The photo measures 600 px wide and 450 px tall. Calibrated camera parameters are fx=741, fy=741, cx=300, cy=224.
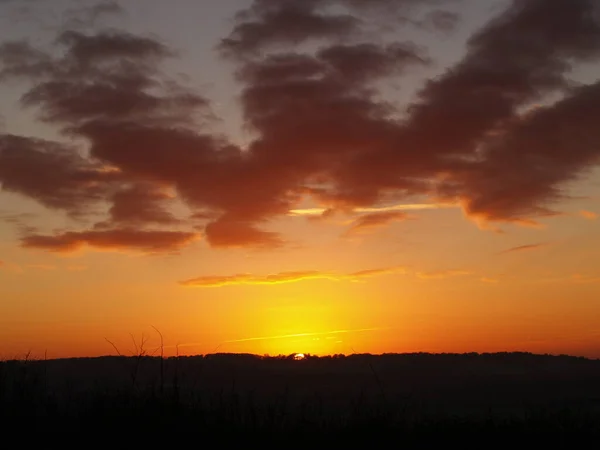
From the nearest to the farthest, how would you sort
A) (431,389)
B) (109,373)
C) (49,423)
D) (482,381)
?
(49,423)
(109,373)
(431,389)
(482,381)

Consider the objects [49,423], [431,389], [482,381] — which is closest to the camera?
[49,423]

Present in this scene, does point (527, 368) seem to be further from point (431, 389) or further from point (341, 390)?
point (341, 390)

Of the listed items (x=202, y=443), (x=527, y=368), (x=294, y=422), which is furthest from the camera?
(x=527, y=368)

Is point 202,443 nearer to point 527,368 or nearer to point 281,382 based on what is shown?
point 281,382

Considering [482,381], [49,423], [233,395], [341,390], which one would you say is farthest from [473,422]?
[482,381]

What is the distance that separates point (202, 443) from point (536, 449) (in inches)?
164

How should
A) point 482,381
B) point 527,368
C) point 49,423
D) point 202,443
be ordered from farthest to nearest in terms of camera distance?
point 527,368, point 482,381, point 49,423, point 202,443

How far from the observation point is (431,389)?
72.8 ft

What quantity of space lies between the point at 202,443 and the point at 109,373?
12352mm

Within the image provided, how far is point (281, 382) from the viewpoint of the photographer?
22.4 m

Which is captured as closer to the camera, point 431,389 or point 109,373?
point 109,373

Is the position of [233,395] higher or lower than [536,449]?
higher

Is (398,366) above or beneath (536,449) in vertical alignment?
above

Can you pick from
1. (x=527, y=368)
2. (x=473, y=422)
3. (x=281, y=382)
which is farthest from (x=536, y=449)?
(x=527, y=368)
